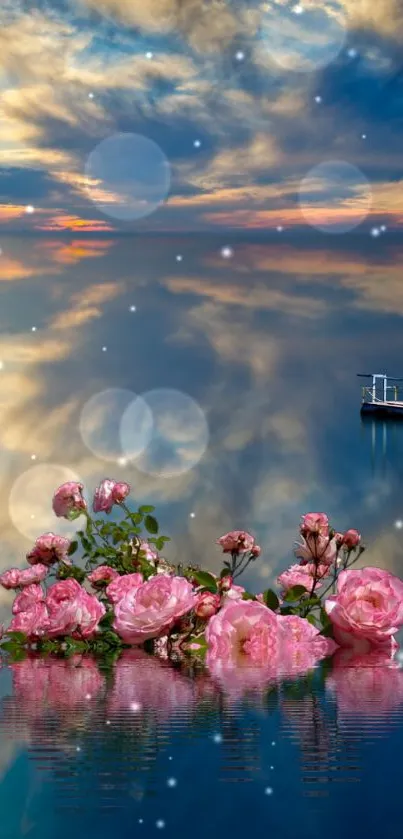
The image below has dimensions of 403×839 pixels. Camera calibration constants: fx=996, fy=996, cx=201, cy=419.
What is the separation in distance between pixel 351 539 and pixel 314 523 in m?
0.31

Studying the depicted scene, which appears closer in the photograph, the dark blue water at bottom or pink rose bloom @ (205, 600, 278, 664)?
the dark blue water at bottom

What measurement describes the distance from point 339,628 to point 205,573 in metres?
0.41

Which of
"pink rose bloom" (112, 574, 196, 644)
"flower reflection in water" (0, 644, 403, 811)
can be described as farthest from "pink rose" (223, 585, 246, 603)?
"flower reflection in water" (0, 644, 403, 811)

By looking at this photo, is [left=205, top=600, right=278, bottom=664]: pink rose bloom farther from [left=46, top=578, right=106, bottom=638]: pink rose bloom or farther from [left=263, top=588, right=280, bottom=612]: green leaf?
[left=46, top=578, right=106, bottom=638]: pink rose bloom

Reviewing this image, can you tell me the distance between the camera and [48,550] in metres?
3.07

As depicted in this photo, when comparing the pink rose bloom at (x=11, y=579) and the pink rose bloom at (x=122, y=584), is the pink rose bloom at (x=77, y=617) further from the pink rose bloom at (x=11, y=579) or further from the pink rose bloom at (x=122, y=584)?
the pink rose bloom at (x=11, y=579)

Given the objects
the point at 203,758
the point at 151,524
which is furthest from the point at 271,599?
the point at 203,758

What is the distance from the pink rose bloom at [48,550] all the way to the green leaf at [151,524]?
259mm

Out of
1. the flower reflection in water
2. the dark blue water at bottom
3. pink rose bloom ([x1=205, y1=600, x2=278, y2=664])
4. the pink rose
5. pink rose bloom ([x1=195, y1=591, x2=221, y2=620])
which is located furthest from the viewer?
the pink rose

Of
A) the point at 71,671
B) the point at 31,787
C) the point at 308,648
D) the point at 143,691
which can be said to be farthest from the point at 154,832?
the point at 308,648

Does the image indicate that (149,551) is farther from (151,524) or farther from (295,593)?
(295,593)

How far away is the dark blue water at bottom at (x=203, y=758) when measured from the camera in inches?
40.8

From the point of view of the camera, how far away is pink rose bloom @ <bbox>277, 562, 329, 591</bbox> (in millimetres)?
2879

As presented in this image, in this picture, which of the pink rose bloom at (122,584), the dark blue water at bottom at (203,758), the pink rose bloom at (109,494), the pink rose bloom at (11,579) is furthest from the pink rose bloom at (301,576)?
the dark blue water at bottom at (203,758)
